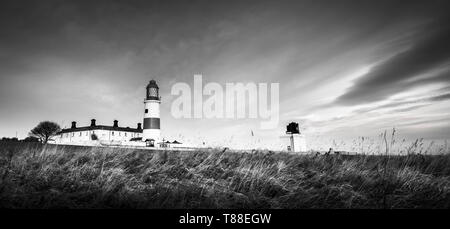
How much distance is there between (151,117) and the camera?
1711 inches

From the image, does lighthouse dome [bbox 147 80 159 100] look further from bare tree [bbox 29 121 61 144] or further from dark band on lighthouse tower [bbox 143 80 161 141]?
bare tree [bbox 29 121 61 144]

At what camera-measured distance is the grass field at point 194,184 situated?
463 cm

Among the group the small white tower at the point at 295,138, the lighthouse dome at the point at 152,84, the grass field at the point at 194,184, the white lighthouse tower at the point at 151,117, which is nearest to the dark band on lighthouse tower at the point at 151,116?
the white lighthouse tower at the point at 151,117

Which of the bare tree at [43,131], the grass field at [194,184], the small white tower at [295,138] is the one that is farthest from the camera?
the bare tree at [43,131]

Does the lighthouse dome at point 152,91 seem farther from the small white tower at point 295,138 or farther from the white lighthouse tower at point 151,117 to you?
the small white tower at point 295,138

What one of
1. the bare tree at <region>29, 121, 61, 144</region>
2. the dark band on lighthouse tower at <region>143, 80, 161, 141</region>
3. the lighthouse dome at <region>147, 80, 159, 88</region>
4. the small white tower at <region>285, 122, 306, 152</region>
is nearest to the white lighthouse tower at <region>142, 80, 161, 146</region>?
the dark band on lighthouse tower at <region>143, 80, 161, 141</region>

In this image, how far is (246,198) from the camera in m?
4.96

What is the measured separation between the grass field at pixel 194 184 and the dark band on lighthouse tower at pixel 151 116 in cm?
3696

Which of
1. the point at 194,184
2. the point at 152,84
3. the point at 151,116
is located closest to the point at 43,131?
the point at 152,84

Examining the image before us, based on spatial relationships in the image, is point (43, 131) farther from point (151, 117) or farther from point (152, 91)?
point (151, 117)

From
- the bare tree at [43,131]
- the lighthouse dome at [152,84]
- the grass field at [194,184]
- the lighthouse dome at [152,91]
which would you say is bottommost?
the grass field at [194,184]

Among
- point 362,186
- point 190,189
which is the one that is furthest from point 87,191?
point 362,186
